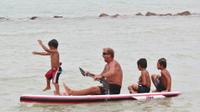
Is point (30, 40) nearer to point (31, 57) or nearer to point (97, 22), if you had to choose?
point (31, 57)

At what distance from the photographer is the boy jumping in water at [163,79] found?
40.7 ft

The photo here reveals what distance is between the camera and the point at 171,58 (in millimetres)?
20000

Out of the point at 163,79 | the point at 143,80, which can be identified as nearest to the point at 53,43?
the point at 143,80

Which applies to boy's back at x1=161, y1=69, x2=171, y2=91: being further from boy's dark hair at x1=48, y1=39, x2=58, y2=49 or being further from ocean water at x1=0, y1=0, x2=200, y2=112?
boy's dark hair at x1=48, y1=39, x2=58, y2=49

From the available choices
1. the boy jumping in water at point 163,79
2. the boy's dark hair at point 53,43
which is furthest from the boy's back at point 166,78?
the boy's dark hair at point 53,43

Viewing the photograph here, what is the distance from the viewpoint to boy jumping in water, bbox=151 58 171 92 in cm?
Result: 1240

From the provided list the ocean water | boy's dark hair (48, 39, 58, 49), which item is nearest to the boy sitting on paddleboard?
the ocean water

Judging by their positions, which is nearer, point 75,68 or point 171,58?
point 75,68

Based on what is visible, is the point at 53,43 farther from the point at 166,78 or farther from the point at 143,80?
the point at 166,78

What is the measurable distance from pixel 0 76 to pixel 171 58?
6527 mm

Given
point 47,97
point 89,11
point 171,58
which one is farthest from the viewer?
point 89,11

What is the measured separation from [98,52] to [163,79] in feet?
31.7

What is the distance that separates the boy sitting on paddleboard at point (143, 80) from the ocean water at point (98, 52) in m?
0.32

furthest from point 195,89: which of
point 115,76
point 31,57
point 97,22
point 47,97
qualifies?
point 97,22
